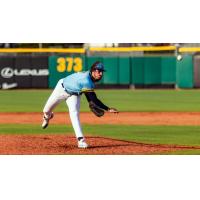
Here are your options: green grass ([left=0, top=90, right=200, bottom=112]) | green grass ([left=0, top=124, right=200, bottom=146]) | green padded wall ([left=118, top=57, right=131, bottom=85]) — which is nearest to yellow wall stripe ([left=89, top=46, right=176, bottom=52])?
green padded wall ([left=118, top=57, right=131, bottom=85])

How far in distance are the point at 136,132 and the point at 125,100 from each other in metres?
7.18

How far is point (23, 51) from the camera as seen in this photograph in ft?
63.7

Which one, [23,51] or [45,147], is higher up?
[23,51]

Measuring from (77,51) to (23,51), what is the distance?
159 centimetres

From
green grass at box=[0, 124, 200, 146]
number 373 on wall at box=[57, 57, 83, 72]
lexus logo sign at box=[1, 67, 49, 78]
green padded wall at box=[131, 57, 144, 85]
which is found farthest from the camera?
green padded wall at box=[131, 57, 144, 85]

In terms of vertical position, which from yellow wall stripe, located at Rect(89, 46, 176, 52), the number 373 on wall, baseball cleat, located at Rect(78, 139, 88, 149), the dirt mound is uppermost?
yellow wall stripe, located at Rect(89, 46, 176, 52)

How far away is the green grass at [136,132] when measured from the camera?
10545 millimetres

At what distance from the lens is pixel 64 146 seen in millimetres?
9516

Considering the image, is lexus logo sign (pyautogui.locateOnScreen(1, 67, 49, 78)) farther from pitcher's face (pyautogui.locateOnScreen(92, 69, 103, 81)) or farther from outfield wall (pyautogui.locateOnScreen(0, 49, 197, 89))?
pitcher's face (pyautogui.locateOnScreen(92, 69, 103, 81))

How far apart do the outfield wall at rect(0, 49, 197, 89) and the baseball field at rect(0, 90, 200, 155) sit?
0.37 meters

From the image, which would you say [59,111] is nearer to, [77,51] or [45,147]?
[77,51]

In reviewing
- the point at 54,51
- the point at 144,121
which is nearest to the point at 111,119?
the point at 144,121

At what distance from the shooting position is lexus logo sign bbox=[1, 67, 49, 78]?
1865 centimetres

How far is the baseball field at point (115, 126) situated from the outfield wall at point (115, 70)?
14.6 inches
